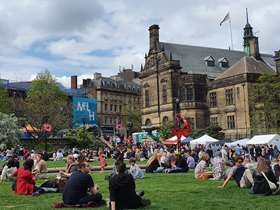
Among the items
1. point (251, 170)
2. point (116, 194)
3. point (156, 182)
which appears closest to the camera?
point (116, 194)

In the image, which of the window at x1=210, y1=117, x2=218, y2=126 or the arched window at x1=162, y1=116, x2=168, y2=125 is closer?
the window at x1=210, y1=117, x2=218, y2=126

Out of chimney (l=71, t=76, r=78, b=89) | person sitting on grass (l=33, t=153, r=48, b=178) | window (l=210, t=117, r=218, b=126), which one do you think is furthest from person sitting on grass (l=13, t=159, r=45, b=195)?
chimney (l=71, t=76, r=78, b=89)

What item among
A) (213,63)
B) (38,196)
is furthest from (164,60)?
(38,196)

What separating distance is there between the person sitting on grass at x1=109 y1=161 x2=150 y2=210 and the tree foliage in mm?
44280

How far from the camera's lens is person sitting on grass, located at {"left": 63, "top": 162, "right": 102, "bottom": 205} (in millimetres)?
11016

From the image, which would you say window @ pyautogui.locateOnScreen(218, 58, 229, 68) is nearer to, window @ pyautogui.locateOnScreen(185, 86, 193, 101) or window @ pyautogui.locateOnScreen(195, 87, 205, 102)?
window @ pyautogui.locateOnScreen(195, 87, 205, 102)

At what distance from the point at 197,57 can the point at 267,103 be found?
89.2 feet

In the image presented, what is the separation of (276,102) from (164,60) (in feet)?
81.1

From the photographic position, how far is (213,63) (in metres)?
80.2

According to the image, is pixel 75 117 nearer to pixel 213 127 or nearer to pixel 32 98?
pixel 32 98

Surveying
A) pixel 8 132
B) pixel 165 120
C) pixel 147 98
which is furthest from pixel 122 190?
pixel 147 98

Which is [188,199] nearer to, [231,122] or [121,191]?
[121,191]

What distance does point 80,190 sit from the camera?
11.1 meters

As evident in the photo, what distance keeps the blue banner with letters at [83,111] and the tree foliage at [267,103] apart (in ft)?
79.5
